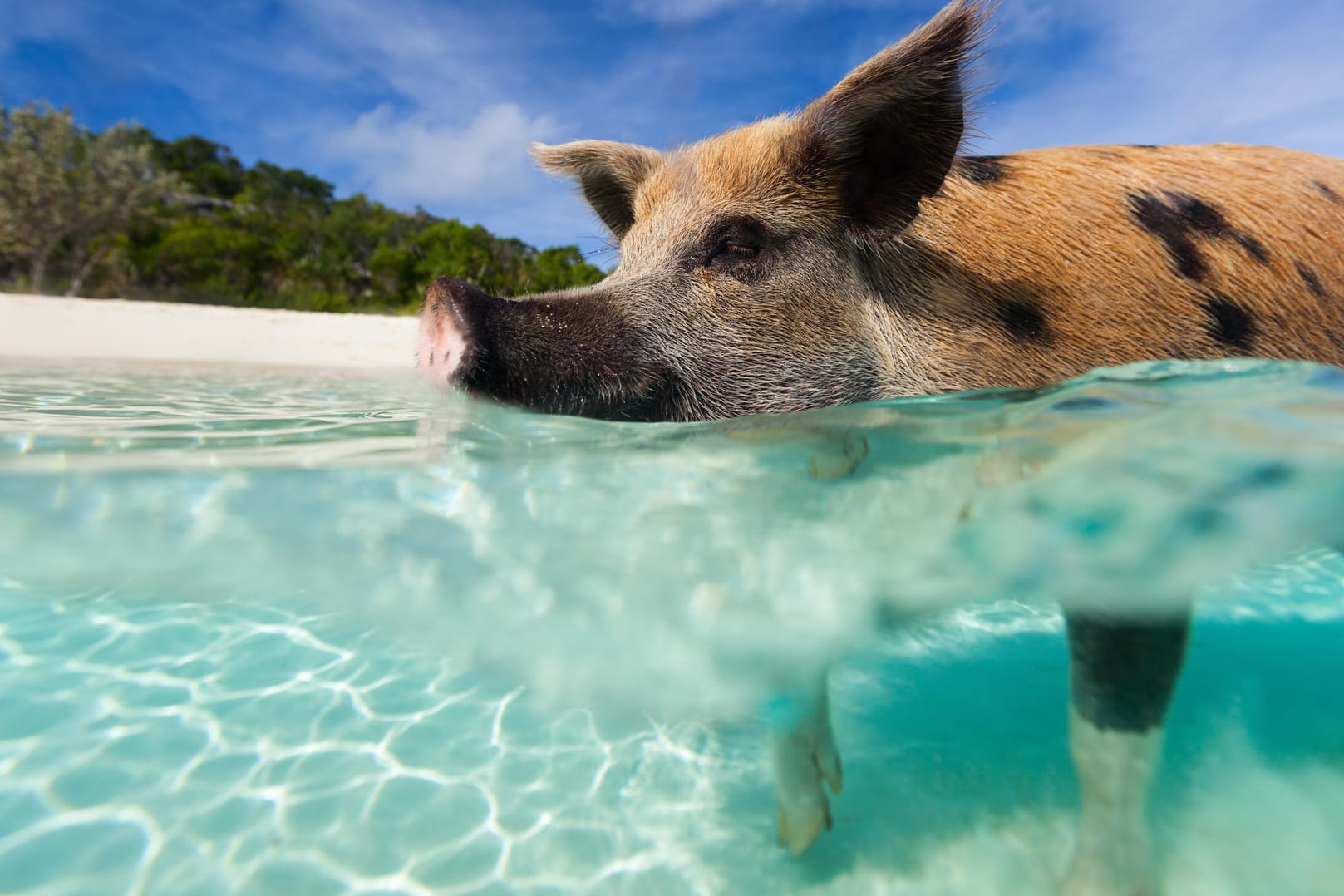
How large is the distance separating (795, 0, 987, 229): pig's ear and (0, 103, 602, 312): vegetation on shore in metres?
23.7

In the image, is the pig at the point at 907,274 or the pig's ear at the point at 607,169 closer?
the pig at the point at 907,274

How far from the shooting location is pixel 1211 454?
1.92 meters

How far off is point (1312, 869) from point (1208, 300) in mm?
2110

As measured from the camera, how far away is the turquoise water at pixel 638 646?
6.20 ft

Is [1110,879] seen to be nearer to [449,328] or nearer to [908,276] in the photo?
[908,276]

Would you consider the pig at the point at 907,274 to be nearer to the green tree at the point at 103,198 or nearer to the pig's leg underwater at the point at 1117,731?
the pig's leg underwater at the point at 1117,731

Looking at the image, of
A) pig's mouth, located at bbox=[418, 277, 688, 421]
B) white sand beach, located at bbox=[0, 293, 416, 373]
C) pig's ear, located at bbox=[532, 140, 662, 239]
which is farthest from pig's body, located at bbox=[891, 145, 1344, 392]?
white sand beach, located at bbox=[0, 293, 416, 373]

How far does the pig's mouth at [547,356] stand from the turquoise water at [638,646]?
159 mm

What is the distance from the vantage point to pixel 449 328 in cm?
250

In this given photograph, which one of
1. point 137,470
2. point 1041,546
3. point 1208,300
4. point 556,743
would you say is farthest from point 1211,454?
point 137,470

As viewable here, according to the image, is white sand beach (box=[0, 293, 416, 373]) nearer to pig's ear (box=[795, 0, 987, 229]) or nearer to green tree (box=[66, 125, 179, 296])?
pig's ear (box=[795, 0, 987, 229])

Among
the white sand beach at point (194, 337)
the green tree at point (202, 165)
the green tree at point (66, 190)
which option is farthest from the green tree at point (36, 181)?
the green tree at point (202, 165)

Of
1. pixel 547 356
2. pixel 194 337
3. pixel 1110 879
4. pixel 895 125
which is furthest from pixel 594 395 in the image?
pixel 194 337

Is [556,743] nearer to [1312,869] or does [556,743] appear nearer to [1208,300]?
[1312,869]
